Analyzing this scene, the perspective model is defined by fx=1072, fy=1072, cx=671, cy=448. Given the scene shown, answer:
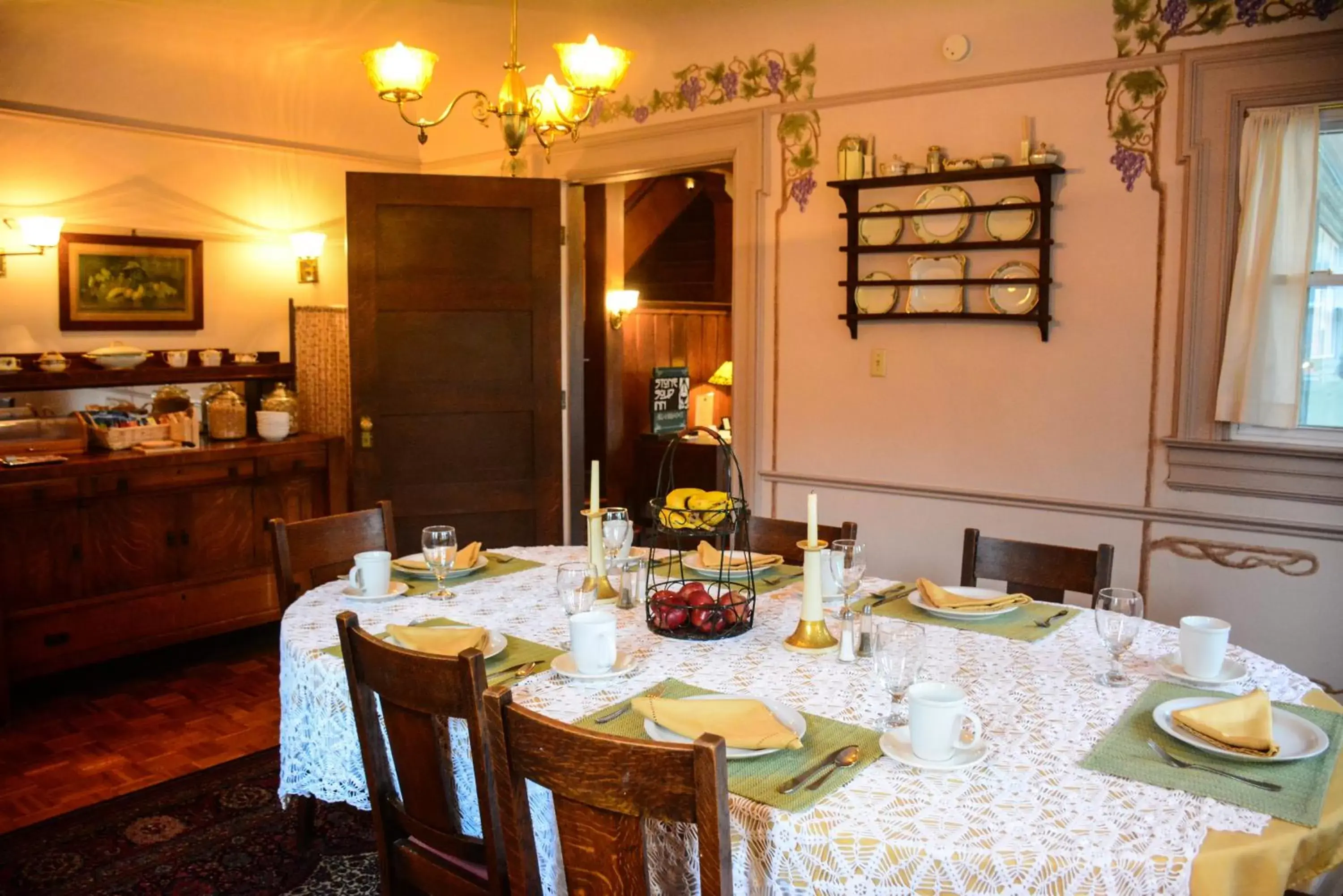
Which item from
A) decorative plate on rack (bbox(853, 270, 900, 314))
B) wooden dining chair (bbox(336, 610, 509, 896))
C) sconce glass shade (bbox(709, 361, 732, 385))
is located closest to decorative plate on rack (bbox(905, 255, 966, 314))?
decorative plate on rack (bbox(853, 270, 900, 314))

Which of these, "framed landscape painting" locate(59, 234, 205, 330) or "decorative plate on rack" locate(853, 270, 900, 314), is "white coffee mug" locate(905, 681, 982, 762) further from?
"framed landscape painting" locate(59, 234, 205, 330)

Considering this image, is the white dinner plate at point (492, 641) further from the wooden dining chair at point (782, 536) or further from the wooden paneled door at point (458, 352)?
the wooden paneled door at point (458, 352)

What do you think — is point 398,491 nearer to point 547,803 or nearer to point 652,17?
point 652,17

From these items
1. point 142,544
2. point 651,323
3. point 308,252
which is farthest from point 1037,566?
point 651,323

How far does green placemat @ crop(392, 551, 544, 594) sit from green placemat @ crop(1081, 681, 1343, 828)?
148 centimetres

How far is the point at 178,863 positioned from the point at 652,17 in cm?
341

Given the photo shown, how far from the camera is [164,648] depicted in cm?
447

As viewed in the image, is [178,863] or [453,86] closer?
[178,863]

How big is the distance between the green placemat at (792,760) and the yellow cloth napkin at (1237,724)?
1.50ft

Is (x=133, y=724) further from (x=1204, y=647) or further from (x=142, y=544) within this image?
(x=1204, y=647)

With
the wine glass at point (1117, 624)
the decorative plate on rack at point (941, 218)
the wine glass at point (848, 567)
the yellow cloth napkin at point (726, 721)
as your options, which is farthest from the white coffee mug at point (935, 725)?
the decorative plate on rack at point (941, 218)

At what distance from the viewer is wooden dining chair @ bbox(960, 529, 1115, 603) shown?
2.42 meters

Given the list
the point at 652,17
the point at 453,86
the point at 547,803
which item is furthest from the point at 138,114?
the point at 547,803

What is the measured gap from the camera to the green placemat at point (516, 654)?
1.92 meters
